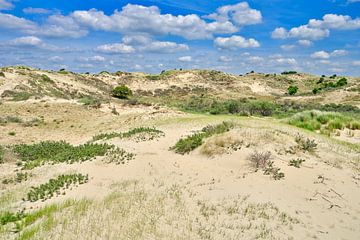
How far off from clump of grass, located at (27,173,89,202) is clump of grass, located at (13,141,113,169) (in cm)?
219

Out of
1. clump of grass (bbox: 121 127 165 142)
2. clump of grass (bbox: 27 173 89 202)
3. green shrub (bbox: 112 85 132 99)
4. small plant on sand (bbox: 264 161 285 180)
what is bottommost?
clump of grass (bbox: 27 173 89 202)

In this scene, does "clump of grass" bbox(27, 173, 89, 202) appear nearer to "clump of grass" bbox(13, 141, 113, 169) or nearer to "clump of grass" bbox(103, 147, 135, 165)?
"clump of grass" bbox(103, 147, 135, 165)

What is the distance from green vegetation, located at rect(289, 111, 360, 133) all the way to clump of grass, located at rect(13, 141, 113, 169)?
1371 centimetres

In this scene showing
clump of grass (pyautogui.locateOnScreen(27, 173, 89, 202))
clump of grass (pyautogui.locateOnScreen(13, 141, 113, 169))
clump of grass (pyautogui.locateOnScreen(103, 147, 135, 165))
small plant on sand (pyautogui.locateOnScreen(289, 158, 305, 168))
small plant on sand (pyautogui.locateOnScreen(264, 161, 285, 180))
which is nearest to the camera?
clump of grass (pyautogui.locateOnScreen(27, 173, 89, 202))

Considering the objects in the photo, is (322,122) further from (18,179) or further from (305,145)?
(18,179)

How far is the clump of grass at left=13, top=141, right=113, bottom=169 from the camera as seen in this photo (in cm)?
1338

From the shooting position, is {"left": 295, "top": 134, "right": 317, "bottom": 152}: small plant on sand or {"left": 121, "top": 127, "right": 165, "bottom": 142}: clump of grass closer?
{"left": 295, "top": 134, "right": 317, "bottom": 152}: small plant on sand

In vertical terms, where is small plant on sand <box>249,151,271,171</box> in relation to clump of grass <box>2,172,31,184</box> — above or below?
above

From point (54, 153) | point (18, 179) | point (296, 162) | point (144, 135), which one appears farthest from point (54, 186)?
point (296, 162)

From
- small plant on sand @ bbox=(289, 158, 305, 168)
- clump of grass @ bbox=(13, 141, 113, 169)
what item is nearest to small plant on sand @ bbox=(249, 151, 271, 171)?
small plant on sand @ bbox=(289, 158, 305, 168)

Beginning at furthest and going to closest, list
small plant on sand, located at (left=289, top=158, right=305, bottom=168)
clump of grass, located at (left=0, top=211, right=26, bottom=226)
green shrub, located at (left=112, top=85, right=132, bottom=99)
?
green shrub, located at (left=112, top=85, right=132, bottom=99)
small plant on sand, located at (left=289, top=158, right=305, bottom=168)
clump of grass, located at (left=0, top=211, right=26, bottom=226)

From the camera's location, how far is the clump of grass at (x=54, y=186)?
9.58m

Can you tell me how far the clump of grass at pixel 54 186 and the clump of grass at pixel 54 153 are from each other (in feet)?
7.19

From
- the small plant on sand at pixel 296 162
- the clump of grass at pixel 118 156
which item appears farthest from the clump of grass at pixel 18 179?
the small plant on sand at pixel 296 162
